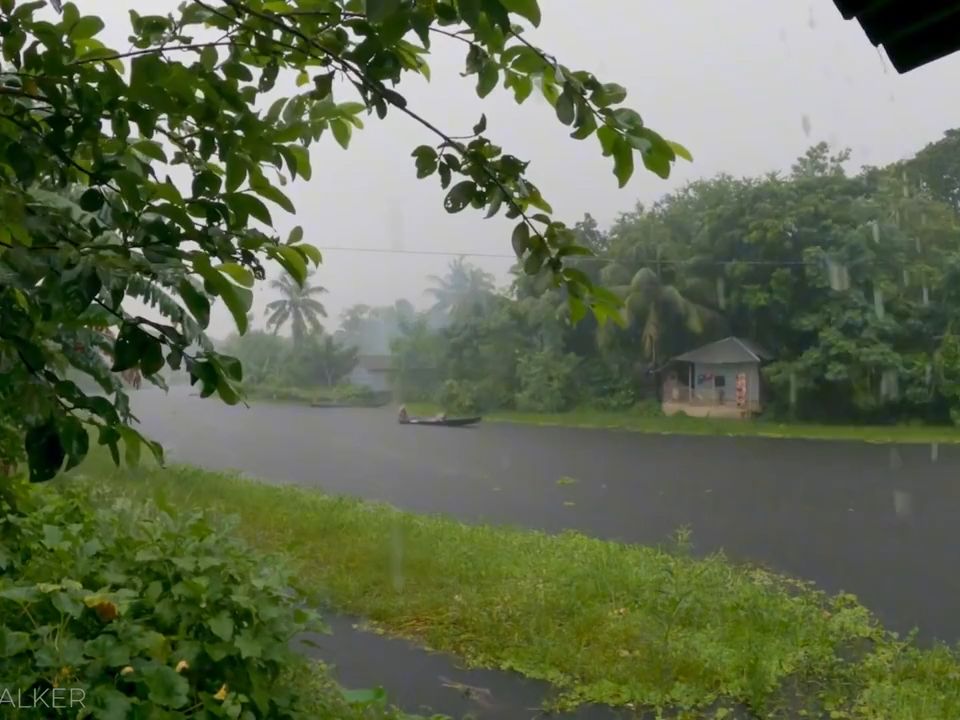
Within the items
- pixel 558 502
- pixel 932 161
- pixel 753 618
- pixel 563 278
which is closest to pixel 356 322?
pixel 558 502

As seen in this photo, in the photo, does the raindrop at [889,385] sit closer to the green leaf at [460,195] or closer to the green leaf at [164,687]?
the green leaf at [164,687]

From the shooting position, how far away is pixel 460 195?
58.9 inches

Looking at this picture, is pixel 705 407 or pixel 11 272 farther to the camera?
pixel 705 407

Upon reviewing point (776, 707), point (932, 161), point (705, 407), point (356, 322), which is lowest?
point (776, 707)

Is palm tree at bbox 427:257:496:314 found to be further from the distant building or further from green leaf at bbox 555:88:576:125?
green leaf at bbox 555:88:576:125

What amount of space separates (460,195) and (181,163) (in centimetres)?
60

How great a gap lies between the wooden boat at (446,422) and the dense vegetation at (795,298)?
0.67 feet

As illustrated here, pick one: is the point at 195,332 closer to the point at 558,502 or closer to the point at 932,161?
the point at 558,502

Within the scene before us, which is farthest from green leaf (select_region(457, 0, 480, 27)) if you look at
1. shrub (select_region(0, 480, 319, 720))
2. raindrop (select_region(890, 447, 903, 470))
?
raindrop (select_region(890, 447, 903, 470))

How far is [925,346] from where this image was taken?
1182 centimetres

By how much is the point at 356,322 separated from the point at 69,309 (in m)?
6.63

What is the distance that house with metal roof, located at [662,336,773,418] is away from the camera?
12289 mm

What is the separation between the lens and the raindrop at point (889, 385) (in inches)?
472

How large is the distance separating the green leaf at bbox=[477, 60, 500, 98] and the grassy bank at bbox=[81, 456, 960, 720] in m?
2.36
